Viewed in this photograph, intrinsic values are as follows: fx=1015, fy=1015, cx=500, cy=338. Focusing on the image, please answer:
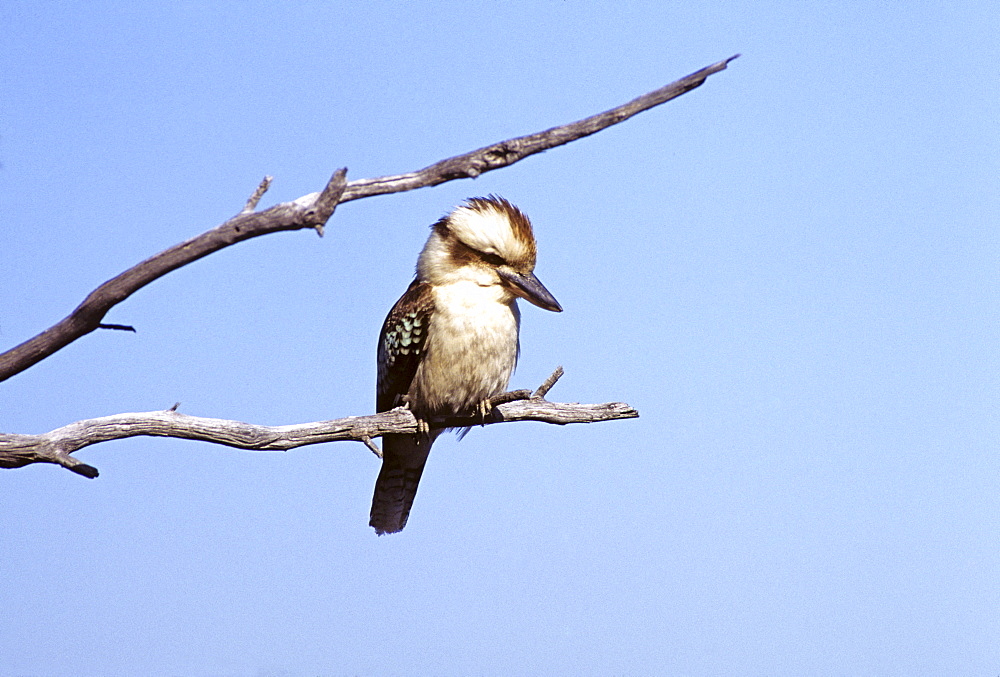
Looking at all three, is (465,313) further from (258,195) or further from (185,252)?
(185,252)

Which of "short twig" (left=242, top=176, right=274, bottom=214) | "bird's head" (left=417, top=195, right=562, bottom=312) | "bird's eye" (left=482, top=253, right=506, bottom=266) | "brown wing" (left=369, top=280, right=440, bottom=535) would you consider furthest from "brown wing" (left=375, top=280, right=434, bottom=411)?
"short twig" (left=242, top=176, right=274, bottom=214)

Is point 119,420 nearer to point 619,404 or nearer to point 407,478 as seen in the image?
point 407,478

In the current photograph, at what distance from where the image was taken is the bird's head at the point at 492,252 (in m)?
4.79

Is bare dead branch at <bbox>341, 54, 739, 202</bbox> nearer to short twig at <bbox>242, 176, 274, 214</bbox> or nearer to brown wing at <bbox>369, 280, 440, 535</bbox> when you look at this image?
short twig at <bbox>242, 176, 274, 214</bbox>

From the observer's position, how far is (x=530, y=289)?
4.79 m

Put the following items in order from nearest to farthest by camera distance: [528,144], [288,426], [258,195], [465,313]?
[528,144], [258,195], [288,426], [465,313]

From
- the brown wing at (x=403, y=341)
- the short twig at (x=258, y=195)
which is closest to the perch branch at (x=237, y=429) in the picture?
the brown wing at (x=403, y=341)

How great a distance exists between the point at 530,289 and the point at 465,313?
1.08 feet

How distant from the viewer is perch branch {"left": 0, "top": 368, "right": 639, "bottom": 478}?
13.1 feet

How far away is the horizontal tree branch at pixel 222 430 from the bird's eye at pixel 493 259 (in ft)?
2.20

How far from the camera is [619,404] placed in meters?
4.70

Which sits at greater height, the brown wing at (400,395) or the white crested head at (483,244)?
the white crested head at (483,244)

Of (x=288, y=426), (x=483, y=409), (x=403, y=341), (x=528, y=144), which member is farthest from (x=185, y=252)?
(x=483, y=409)

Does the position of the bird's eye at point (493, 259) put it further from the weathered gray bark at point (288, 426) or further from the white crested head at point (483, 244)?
the weathered gray bark at point (288, 426)
